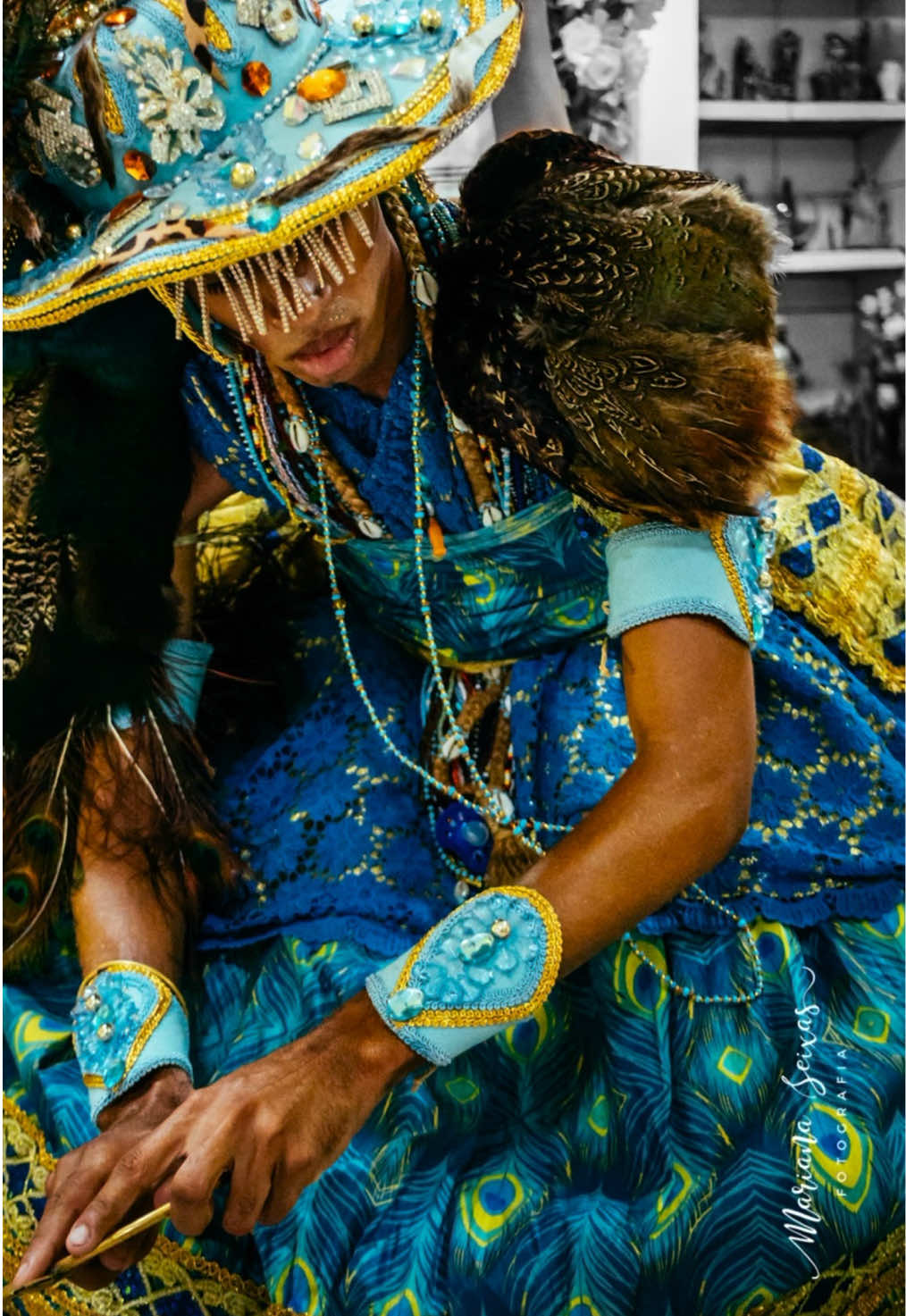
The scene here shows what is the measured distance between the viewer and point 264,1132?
74 centimetres

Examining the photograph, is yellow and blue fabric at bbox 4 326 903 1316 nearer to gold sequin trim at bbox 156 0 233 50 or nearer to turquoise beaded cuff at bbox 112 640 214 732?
turquoise beaded cuff at bbox 112 640 214 732

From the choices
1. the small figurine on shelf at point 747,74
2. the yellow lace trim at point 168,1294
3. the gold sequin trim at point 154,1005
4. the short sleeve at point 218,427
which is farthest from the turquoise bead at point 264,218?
the yellow lace trim at point 168,1294

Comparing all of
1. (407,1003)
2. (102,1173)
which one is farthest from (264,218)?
(102,1173)

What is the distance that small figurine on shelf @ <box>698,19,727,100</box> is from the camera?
859 millimetres

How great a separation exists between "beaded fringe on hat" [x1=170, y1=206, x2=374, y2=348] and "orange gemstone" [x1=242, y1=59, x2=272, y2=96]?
0.23ft

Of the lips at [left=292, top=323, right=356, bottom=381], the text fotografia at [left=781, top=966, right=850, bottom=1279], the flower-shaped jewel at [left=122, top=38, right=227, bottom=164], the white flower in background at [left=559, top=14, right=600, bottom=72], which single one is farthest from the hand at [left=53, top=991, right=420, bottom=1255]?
the white flower in background at [left=559, top=14, right=600, bottom=72]

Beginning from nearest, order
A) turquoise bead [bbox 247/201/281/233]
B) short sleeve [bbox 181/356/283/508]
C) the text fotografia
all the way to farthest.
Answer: turquoise bead [bbox 247/201/281/233] → the text fotografia → short sleeve [bbox 181/356/283/508]

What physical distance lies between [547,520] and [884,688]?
0.86ft

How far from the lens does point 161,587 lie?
973 millimetres

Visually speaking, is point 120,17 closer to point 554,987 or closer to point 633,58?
point 633,58

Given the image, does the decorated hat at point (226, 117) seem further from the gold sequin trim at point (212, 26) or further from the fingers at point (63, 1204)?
the fingers at point (63, 1204)

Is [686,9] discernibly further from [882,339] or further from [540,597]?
[540,597]

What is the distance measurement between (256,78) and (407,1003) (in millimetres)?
476

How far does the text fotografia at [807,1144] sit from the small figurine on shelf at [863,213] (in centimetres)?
46
